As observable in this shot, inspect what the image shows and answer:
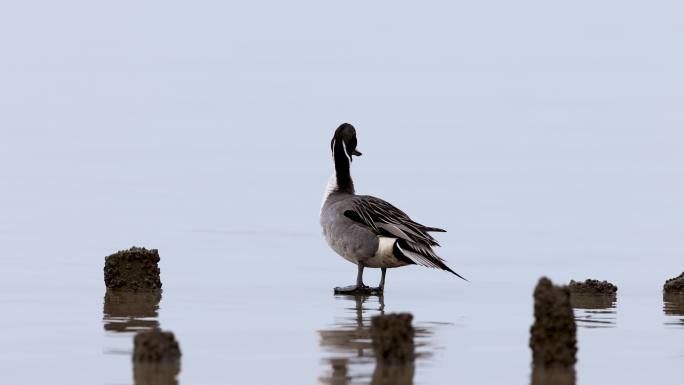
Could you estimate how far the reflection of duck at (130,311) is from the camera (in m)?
13.7

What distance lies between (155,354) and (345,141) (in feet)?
26.1

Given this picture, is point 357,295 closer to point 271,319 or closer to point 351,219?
point 351,219

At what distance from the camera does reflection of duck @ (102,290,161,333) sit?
45.0 feet

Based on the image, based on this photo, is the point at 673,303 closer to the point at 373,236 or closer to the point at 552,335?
the point at 373,236

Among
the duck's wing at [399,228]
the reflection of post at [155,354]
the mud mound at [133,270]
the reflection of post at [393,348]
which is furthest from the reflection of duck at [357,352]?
the mud mound at [133,270]

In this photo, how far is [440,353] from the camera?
40.6 ft

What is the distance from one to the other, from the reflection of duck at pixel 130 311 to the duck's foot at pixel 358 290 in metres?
2.03

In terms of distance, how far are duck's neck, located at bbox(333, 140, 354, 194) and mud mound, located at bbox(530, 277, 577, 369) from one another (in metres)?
7.26

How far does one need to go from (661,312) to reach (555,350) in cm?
468

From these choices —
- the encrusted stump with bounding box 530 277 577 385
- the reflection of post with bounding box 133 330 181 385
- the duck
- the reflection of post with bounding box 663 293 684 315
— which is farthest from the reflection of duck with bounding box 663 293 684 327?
the reflection of post with bounding box 133 330 181 385

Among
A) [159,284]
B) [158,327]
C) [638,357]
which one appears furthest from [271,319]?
[638,357]

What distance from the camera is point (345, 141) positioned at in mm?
18562

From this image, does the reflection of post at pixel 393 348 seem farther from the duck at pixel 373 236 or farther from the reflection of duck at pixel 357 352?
the duck at pixel 373 236

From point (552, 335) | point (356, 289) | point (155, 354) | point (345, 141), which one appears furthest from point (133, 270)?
point (552, 335)
